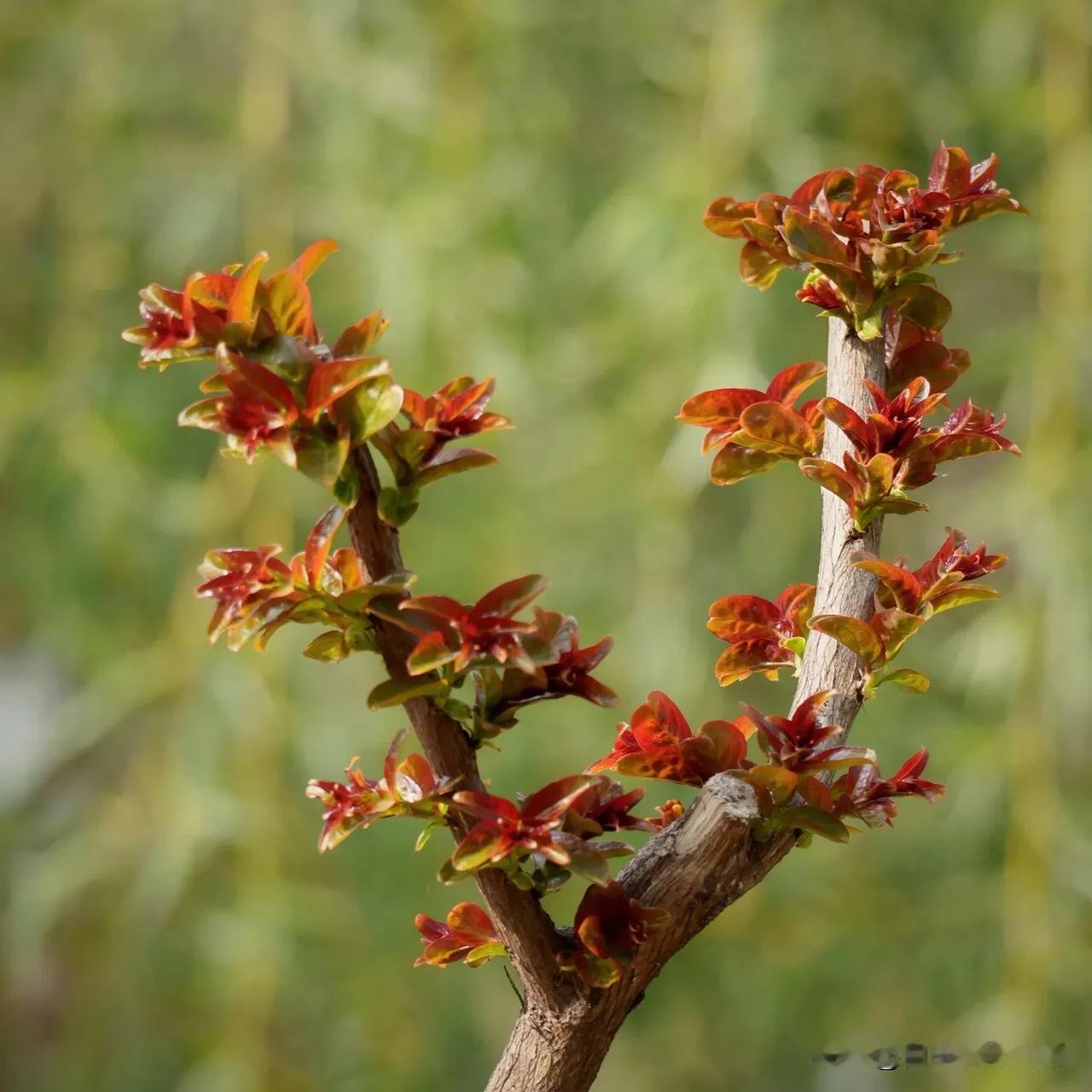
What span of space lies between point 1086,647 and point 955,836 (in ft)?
0.95

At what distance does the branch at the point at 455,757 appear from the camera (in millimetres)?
358

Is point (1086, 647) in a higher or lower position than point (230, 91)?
lower

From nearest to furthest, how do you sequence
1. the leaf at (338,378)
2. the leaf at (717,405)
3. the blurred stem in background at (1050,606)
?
the leaf at (338,378), the leaf at (717,405), the blurred stem in background at (1050,606)

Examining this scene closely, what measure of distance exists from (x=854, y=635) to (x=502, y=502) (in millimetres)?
1313

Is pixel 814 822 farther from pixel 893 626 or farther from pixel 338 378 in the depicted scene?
pixel 338 378

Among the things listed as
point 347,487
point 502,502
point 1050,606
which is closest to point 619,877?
point 347,487

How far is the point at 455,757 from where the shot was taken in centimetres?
37

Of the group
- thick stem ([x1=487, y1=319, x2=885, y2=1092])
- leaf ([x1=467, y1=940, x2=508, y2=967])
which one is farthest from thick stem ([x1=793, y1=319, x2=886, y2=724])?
leaf ([x1=467, y1=940, x2=508, y2=967])

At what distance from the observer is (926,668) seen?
1.64 meters

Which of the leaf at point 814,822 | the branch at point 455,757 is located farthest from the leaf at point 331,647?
the leaf at point 814,822

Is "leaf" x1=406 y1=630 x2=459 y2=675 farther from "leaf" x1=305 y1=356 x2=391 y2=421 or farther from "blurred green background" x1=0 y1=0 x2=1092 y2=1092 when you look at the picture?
"blurred green background" x1=0 y1=0 x2=1092 y2=1092

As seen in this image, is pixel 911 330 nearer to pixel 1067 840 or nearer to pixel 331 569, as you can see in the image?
pixel 331 569

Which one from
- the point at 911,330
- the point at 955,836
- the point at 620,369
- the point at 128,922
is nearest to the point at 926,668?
the point at 955,836

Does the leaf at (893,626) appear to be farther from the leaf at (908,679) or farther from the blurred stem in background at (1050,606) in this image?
the blurred stem in background at (1050,606)
